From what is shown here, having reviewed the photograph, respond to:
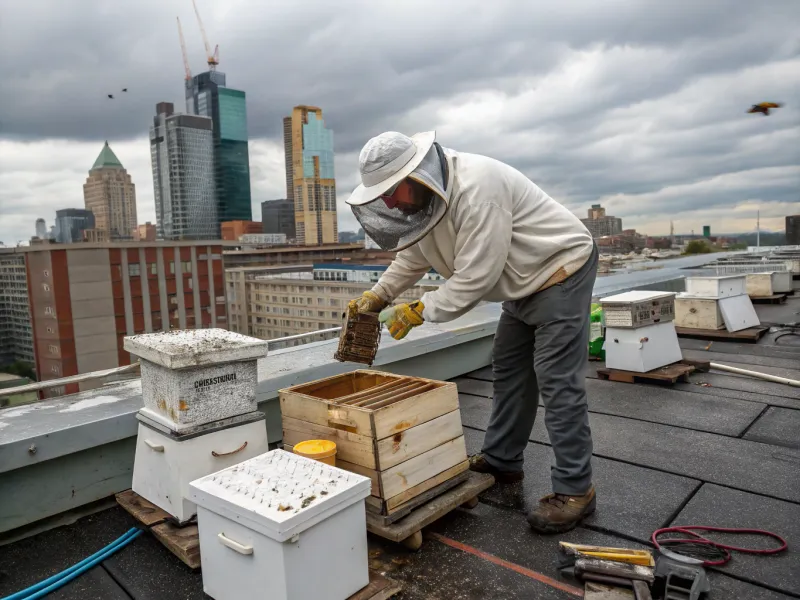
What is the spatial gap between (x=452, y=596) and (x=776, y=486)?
1.89 m

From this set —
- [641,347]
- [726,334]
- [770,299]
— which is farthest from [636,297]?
[770,299]

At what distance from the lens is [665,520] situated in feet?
7.97

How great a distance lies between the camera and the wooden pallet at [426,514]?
2152 mm

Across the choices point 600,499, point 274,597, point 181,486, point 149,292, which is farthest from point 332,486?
point 149,292

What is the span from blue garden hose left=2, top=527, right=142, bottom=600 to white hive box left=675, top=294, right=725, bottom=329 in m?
6.60

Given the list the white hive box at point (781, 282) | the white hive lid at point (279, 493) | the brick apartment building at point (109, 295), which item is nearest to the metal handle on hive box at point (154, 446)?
the white hive lid at point (279, 493)

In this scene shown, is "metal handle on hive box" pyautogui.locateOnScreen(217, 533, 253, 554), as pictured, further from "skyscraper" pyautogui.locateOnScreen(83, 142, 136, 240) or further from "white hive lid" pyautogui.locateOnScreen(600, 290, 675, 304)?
"skyscraper" pyautogui.locateOnScreen(83, 142, 136, 240)

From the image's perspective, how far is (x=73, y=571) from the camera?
2172mm

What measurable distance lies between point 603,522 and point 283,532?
1.56 m

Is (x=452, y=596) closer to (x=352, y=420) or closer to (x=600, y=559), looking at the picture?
(x=600, y=559)

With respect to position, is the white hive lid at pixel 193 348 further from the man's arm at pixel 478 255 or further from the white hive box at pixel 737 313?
the white hive box at pixel 737 313

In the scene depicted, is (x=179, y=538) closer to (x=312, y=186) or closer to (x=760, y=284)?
→ (x=760, y=284)

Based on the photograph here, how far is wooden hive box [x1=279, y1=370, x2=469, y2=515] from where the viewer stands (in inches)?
86.4

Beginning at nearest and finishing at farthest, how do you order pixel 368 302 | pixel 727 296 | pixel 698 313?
1. pixel 368 302
2. pixel 727 296
3. pixel 698 313
